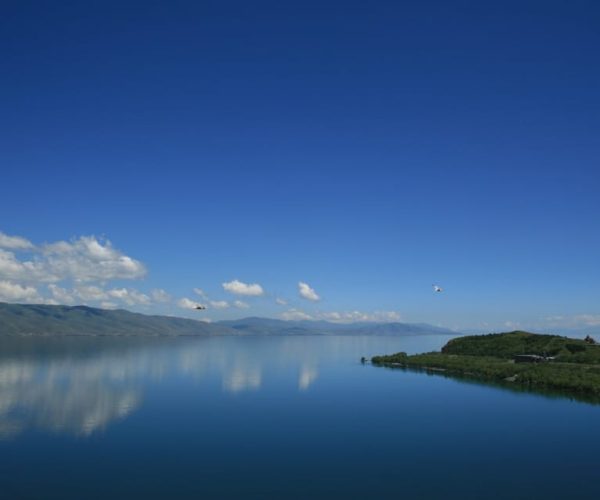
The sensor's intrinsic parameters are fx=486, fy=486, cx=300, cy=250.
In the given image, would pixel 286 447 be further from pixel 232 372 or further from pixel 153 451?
pixel 232 372

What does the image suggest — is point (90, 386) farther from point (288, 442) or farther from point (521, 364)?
point (521, 364)

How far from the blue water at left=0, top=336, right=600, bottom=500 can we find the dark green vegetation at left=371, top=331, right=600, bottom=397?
8.59 m

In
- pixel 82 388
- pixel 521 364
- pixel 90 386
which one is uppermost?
pixel 521 364

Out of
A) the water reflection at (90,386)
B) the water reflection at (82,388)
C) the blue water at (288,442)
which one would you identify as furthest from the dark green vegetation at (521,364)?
the water reflection at (82,388)

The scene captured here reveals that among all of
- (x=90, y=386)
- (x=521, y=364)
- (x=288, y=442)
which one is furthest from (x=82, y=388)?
(x=521, y=364)

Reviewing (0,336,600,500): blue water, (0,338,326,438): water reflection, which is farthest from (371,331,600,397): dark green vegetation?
(0,338,326,438): water reflection

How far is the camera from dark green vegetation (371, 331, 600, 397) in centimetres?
8138

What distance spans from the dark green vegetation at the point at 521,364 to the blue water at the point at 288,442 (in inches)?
338

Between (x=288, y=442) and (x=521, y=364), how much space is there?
73067 millimetres

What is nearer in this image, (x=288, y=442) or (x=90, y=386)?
(x=288, y=442)

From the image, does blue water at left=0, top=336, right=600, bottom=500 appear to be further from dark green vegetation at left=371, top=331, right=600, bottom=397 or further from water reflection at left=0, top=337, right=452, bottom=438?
dark green vegetation at left=371, top=331, right=600, bottom=397

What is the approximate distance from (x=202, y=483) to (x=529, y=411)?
154 feet

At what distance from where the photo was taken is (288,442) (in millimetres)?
47094

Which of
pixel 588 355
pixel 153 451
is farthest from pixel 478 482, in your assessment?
pixel 588 355
